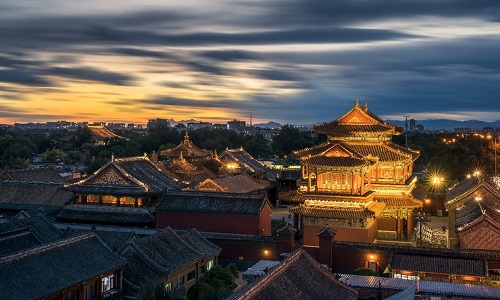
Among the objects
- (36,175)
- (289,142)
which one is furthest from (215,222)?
(289,142)

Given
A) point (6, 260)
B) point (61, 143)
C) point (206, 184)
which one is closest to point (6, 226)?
point (6, 260)

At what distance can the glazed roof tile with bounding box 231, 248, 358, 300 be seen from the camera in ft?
57.2

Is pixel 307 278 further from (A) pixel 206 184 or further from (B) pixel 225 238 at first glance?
(A) pixel 206 184

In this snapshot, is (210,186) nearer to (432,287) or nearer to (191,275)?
(191,275)

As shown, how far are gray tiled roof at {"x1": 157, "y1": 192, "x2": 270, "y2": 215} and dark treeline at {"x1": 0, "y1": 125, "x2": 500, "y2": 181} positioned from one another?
41110 millimetres

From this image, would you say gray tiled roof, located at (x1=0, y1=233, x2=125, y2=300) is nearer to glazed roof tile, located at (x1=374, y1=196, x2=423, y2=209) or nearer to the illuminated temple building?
the illuminated temple building

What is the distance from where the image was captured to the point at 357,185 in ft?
130

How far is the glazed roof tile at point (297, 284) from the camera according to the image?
17.4 m

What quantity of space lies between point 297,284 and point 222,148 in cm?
10497

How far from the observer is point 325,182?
40.6 metres

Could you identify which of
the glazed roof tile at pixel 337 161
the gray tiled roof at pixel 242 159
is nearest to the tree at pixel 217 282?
the glazed roof tile at pixel 337 161

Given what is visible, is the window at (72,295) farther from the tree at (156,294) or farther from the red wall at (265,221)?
the red wall at (265,221)

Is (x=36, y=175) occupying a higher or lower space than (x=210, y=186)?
higher

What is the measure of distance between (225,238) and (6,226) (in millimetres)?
14256
